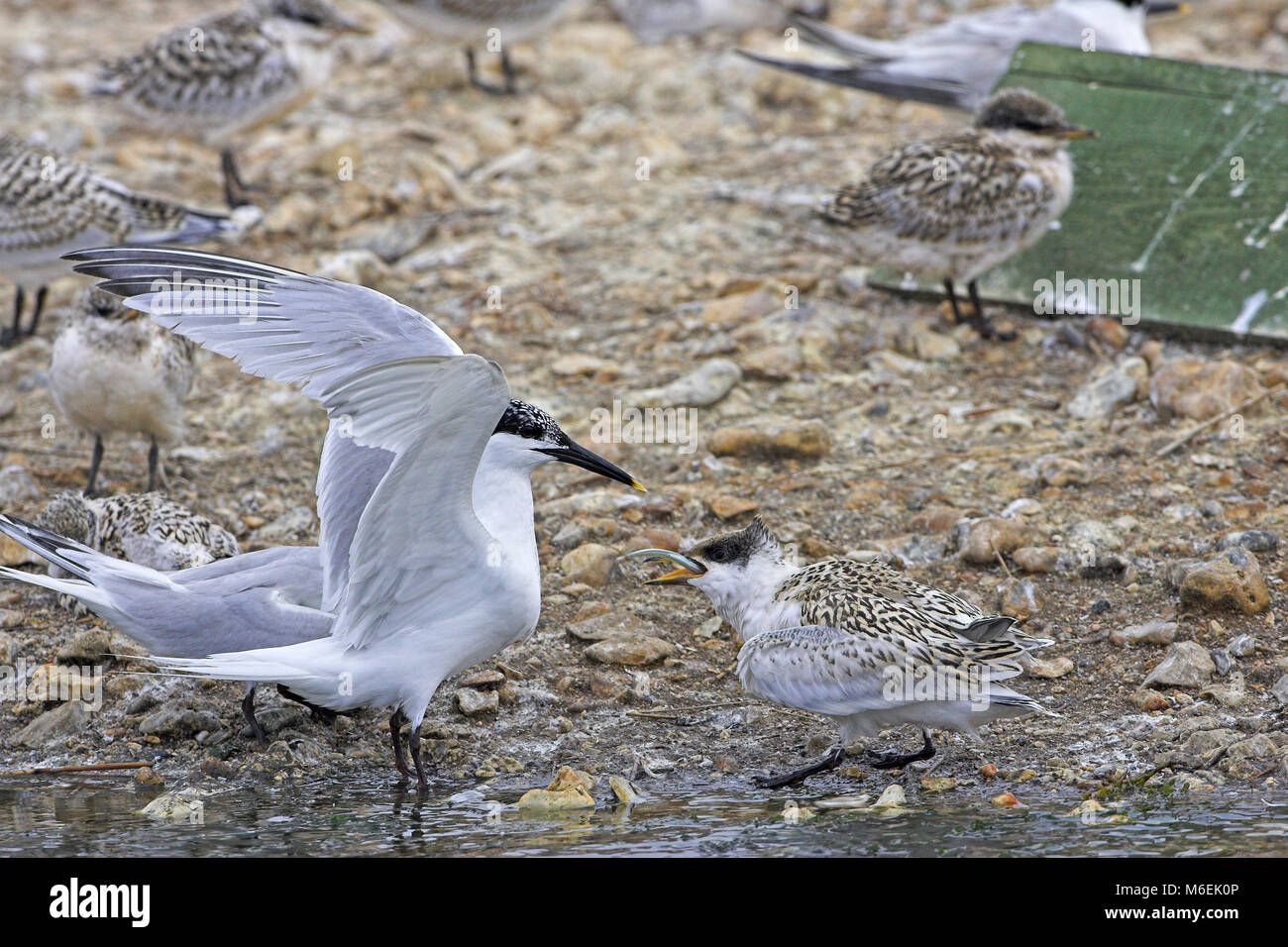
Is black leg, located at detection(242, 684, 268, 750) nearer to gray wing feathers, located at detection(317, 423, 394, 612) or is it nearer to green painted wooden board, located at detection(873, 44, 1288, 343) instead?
gray wing feathers, located at detection(317, 423, 394, 612)

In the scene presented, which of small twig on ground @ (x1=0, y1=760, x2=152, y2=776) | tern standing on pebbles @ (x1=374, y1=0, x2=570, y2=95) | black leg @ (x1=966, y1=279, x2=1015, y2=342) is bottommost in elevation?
small twig on ground @ (x1=0, y1=760, x2=152, y2=776)

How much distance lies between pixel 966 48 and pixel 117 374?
209 inches

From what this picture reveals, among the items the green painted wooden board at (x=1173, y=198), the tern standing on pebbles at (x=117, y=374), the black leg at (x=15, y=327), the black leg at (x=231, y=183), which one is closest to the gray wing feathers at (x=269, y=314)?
the tern standing on pebbles at (x=117, y=374)

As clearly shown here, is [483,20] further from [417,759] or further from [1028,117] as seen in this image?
[417,759]

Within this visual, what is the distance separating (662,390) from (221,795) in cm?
304

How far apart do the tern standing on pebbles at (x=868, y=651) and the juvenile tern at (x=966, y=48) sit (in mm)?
4750

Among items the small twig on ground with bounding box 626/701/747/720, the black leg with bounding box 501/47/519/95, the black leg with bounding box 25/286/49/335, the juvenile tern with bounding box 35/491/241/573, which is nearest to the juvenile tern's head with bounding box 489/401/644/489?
the small twig on ground with bounding box 626/701/747/720

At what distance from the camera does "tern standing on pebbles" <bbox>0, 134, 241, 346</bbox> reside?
774cm

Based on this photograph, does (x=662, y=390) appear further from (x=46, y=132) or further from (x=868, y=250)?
(x=46, y=132)

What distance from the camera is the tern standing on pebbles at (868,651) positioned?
14.5ft

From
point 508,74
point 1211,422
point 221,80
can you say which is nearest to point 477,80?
point 508,74

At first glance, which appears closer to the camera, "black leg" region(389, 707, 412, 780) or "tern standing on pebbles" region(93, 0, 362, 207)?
"black leg" region(389, 707, 412, 780)

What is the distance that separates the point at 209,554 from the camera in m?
5.80

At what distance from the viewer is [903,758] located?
15.5ft
